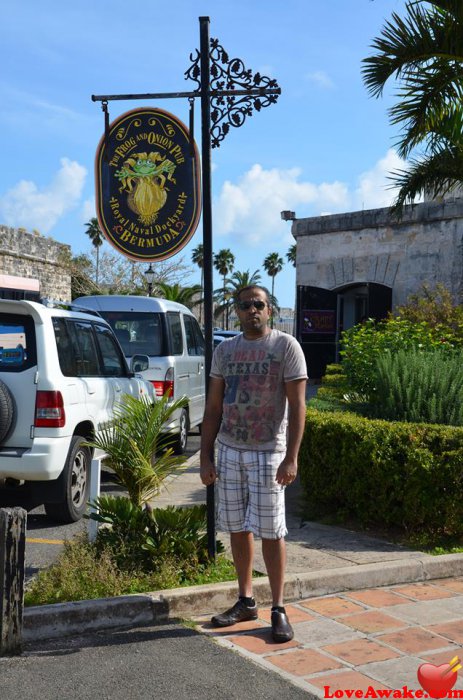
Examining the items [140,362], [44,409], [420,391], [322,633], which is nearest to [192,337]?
[140,362]

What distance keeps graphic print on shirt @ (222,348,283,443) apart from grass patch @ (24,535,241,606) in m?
1.09

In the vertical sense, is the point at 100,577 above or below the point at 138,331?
below

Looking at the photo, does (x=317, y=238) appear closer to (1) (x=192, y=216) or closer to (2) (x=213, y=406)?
(1) (x=192, y=216)

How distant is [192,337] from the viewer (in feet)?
40.5

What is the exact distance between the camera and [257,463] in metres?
4.72

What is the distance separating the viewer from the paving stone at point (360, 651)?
14.0 feet

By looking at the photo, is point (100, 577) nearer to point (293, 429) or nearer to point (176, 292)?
point (293, 429)

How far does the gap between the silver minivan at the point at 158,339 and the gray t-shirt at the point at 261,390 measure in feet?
19.3

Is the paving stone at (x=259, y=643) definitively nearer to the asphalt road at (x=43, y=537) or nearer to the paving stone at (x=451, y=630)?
the paving stone at (x=451, y=630)

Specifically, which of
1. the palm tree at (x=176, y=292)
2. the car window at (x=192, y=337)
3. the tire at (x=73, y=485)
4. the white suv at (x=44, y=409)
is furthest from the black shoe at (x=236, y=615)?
the palm tree at (x=176, y=292)

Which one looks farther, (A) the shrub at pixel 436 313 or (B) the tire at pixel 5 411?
(A) the shrub at pixel 436 313

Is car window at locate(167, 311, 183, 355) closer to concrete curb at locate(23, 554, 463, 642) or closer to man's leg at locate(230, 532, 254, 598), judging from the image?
concrete curb at locate(23, 554, 463, 642)

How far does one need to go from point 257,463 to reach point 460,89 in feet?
27.4

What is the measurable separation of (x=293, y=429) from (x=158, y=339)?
21.5 ft
